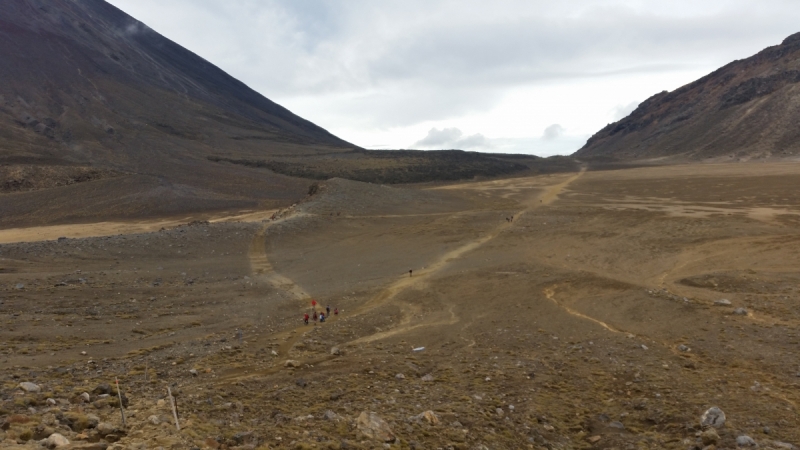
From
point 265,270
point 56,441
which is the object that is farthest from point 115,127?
point 56,441

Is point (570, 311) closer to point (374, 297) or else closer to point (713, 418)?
point (374, 297)

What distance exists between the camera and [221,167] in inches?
2359

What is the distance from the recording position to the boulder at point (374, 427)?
6352 mm

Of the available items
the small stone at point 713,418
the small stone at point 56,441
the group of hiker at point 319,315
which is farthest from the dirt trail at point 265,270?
the small stone at point 713,418

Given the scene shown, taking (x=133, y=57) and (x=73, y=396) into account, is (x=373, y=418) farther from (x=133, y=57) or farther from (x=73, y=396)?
(x=133, y=57)

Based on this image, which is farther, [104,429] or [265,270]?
[265,270]

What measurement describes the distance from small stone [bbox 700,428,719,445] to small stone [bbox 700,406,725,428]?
0.30m

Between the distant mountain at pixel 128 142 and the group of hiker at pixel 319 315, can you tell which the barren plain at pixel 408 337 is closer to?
the group of hiker at pixel 319 315

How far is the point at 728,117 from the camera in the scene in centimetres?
9031

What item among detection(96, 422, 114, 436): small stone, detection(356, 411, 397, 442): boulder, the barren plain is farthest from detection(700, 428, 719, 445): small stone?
detection(96, 422, 114, 436): small stone

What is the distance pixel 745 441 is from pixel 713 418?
0.56 m

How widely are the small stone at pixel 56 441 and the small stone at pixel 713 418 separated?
25.5ft

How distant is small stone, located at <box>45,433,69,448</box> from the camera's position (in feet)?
16.3

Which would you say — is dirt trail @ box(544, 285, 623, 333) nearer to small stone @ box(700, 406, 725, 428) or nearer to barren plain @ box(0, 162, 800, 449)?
barren plain @ box(0, 162, 800, 449)
